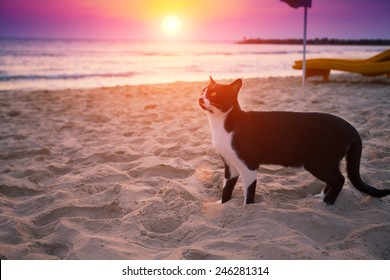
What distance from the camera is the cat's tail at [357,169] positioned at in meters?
2.45

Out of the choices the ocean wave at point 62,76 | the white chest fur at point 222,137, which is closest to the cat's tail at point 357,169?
the white chest fur at point 222,137

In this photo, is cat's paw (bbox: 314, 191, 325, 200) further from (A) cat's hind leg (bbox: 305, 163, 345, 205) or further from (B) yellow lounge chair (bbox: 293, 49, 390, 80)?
(B) yellow lounge chair (bbox: 293, 49, 390, 80)

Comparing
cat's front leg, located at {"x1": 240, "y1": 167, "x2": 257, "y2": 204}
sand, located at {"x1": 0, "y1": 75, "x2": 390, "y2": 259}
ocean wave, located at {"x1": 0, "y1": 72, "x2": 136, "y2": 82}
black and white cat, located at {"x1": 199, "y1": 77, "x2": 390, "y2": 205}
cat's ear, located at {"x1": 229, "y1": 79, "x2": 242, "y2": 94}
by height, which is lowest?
sand, located at {"x1": 0, "y1": 75, "x2": 390, "y2": 259}

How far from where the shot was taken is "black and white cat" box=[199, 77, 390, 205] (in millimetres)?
2369

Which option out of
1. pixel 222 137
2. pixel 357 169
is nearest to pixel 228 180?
pixel 222 137

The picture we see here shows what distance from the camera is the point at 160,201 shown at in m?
2.70

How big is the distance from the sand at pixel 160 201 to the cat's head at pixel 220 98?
29.3 inches

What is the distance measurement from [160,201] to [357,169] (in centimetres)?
150

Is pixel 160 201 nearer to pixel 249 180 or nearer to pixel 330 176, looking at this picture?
pixel 249 180

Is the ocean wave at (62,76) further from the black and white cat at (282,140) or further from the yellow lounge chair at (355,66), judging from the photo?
the black and white cat at (282,140)

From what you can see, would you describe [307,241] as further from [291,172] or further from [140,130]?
[140,130]

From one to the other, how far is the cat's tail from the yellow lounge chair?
7.26 metres

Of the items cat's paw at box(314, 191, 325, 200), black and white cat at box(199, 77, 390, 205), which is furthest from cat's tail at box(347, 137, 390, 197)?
cat's paw at box(314, 191, 325, 200)
